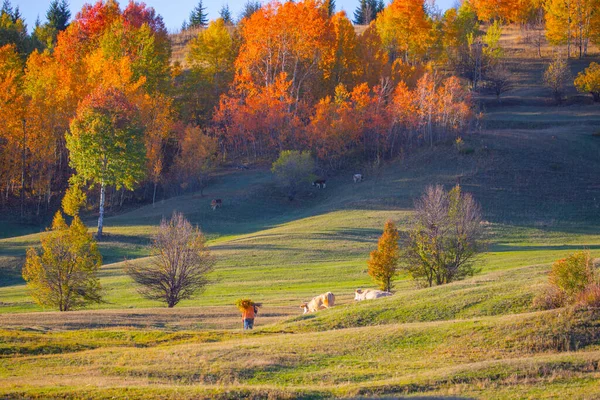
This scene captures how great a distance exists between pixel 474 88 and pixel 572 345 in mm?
94716

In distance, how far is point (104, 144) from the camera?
6156 cm

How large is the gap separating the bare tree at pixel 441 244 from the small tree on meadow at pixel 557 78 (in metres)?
70.3

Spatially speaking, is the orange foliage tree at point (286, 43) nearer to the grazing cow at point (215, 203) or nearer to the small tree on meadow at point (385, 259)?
the grazing cow at point (215, 203)

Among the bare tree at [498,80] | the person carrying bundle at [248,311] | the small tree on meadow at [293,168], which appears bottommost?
the person carrying bundle at [248,311]

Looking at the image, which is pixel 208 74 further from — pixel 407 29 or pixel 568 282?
pixel 568 282

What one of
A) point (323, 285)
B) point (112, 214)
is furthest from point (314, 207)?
point (323, 285)

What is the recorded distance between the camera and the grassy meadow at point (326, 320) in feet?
53.8

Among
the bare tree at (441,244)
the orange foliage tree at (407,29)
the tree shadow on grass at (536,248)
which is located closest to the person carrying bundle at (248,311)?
the bare tree at (441,244)

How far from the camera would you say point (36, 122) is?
246ft

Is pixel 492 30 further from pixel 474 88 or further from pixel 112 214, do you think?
pixel 112 214

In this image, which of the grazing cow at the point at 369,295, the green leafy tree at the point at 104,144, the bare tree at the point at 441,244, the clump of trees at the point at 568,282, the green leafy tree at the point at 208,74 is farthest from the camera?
the green leafy tree at the point at 208,74

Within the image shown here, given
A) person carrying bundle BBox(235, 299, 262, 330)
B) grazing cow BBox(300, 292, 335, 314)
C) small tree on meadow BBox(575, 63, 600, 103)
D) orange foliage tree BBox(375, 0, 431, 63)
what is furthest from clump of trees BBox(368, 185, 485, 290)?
orange foliage tree BBox(375, 0, 431, 63)

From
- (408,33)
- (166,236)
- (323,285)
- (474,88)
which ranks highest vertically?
(408,33)

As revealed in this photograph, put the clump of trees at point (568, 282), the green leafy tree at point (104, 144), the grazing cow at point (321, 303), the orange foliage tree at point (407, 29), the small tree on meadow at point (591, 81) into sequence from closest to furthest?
the clump of trees at point (568, 282) < the grazing cow at point (321, 303) < the green leafy tree at point (104, 144) < the small tree on meadow at point (591, 81) < the orange foliage tree at point (407, 29)
